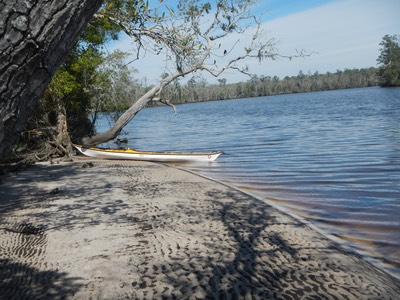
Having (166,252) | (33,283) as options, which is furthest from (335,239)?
(33,283)

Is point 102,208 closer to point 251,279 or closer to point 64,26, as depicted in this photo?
point 251,279

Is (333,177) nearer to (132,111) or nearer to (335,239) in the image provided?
(335,239)

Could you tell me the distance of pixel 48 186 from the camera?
10.7 m

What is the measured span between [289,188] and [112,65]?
14.3 metres

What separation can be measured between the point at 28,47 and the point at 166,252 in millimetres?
4916

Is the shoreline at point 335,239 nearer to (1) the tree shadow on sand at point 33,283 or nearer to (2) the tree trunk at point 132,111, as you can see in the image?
(1) the tree shadow on sand at point 33,283

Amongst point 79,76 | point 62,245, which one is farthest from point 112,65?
point 62,245

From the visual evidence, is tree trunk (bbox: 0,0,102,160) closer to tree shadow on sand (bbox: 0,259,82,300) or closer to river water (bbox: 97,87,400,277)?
tree shadow on sand (bbox: 0,259,82,300)

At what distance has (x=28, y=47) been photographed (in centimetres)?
129

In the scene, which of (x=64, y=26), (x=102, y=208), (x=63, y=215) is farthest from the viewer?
(x=102, y=208)

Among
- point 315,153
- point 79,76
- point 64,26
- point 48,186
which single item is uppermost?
point 79,76

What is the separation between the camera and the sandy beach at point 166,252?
4.71m

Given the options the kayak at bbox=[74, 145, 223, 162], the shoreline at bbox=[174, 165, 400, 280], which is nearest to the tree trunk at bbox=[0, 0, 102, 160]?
the shoreline at bbox=[174, 165, 400, 280]

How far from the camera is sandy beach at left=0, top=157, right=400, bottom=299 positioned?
4.71 meters
